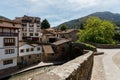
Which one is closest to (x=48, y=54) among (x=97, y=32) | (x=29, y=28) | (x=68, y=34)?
(x=97, y=32)

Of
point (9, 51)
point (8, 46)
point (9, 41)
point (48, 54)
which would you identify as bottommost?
point (48, 54)

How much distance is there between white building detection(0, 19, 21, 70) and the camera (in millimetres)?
31141

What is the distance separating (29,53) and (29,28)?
18.0 m

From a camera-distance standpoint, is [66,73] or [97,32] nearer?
[66,73]

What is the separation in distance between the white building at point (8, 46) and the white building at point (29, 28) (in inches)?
845

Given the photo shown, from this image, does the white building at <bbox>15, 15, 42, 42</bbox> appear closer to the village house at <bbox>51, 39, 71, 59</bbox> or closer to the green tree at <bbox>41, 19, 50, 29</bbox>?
the village house at <bbox>51, 39, 71, 59</bbox>

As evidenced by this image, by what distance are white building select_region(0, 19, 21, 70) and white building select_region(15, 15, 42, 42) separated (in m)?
21.5

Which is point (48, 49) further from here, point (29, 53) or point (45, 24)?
point (45, 24)

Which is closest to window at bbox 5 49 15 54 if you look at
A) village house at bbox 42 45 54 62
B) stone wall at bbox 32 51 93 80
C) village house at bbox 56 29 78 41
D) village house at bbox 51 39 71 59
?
village house at bbox 42 45 54 62

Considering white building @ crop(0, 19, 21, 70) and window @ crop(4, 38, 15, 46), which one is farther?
window @ crop(4, 38, 15, 46)

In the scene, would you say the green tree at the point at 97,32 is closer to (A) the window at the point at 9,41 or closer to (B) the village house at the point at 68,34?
(A) the window at the point at 9,41

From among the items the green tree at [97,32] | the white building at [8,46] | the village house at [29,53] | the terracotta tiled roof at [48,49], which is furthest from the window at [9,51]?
the green tree at [97,32]

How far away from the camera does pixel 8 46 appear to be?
32.5 meters

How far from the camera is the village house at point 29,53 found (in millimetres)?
38531
